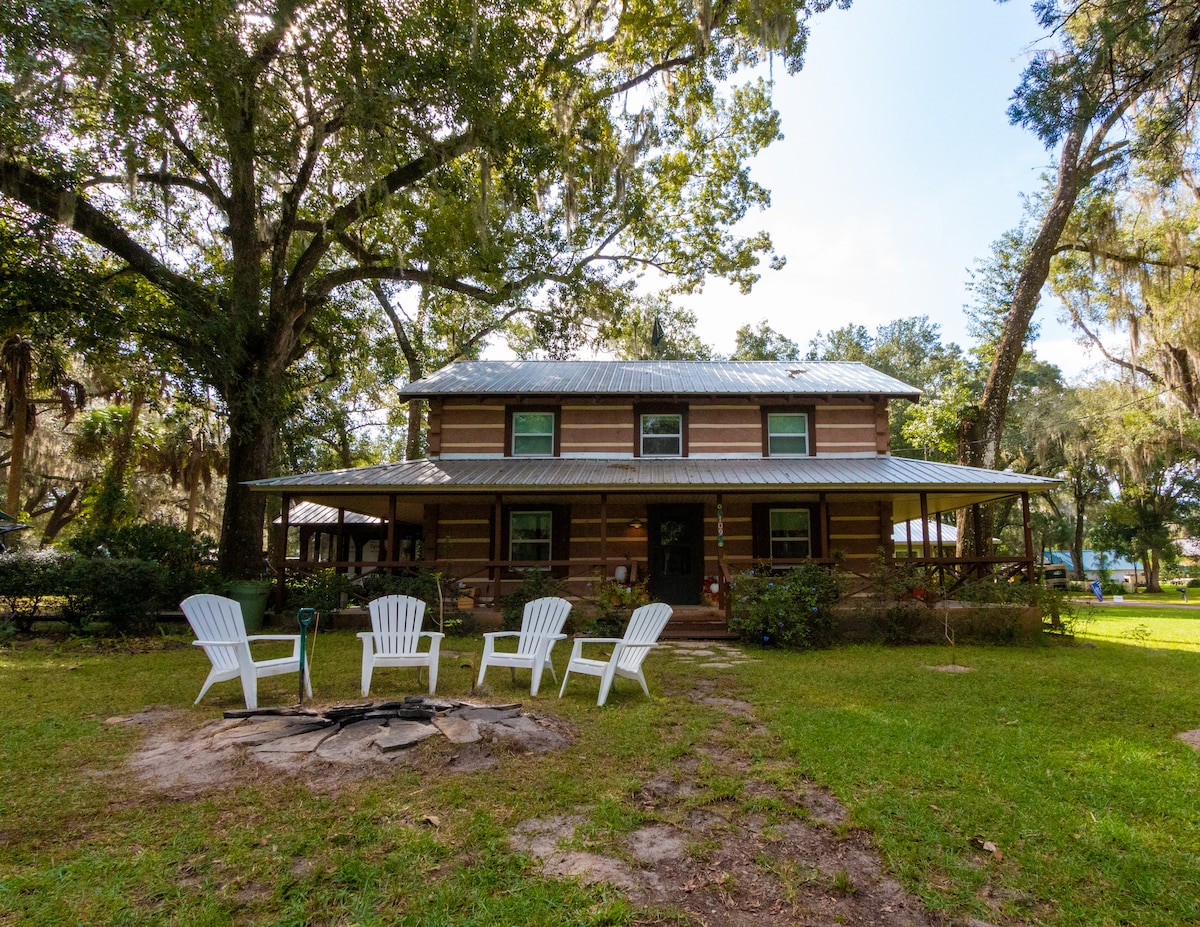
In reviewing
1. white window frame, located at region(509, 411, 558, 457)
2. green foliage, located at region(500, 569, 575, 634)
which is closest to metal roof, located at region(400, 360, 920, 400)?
white window frame, located at region(509, 411, 558, 457)

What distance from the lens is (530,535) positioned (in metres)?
13.8

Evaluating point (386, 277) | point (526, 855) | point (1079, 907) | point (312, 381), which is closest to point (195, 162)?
point (386, 277)

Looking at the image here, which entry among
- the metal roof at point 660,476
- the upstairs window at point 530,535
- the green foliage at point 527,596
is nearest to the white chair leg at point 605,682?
the green foliage at point 527,596

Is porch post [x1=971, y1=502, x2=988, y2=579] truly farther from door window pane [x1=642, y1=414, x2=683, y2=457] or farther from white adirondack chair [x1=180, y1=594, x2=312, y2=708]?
white adirondack chair [x1=180, y1=594, x2=312, y2=708]

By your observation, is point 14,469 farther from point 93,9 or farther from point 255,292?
point 93,9

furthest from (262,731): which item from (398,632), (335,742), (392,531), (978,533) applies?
(978,533)

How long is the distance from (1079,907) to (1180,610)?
21.5 metres

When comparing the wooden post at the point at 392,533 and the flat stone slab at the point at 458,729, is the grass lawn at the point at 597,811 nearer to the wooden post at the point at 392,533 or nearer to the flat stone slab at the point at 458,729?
the flat stone slab at the point at 458,729

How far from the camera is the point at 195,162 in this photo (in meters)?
11.7

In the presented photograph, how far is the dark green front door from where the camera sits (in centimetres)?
1366

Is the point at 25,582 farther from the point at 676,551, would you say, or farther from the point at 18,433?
the point at 676,551

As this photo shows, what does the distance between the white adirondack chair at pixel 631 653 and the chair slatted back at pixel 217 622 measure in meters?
3.07

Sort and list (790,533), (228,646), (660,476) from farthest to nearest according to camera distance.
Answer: (790,533) → (660,476) → (228,646)

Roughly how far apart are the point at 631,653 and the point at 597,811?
2.95m
